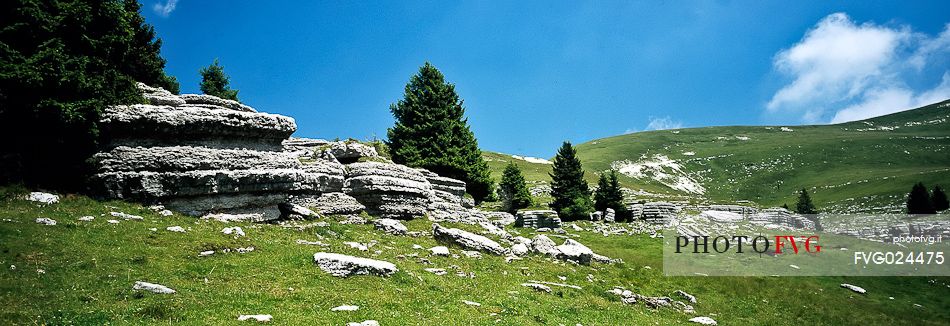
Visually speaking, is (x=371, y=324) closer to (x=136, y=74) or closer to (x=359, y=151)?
(x=359, y=151)

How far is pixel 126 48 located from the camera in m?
23.6

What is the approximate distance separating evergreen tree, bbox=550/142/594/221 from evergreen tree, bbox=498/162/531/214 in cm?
470

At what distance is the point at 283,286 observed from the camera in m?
13.0

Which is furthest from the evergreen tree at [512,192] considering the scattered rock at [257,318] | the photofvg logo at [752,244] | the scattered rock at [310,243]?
the scattered rock at [257,318]

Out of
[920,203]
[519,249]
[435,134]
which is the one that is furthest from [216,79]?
[920,203]

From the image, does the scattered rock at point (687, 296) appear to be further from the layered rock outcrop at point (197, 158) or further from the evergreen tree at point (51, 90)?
the evergreen tree at point (51, 90)

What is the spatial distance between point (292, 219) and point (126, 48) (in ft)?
40.3

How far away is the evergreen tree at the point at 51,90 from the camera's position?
1812 centimetres

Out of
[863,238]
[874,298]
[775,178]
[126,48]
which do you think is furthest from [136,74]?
[775,178]

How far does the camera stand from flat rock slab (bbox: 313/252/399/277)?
48.9 feet

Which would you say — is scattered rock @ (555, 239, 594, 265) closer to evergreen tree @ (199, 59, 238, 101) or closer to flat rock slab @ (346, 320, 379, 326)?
flat rock slab @ (346, 320, 379, 326)

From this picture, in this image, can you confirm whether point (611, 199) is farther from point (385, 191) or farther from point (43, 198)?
point (43, 198)

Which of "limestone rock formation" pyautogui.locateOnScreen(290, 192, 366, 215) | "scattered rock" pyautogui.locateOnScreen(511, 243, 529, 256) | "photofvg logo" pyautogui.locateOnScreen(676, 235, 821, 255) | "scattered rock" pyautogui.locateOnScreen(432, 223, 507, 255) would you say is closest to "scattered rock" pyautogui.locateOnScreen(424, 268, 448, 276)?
"scattered rock" pyautogui.locateOnScreen(432, 223, 507, 255)

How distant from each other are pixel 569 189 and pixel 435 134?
20.5 meters
